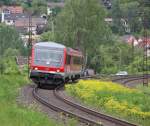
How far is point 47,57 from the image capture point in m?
38.2

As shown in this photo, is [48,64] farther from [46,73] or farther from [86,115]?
[86,115]

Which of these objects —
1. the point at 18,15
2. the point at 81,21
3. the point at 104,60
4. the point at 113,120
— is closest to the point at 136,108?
the point at 113,120

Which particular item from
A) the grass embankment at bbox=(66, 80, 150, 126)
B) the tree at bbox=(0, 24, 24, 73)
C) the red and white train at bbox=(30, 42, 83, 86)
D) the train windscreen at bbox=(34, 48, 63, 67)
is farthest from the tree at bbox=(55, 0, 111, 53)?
the grass embankment at bbox=(66, 80, 150, 126)

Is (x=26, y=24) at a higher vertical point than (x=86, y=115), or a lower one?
lower

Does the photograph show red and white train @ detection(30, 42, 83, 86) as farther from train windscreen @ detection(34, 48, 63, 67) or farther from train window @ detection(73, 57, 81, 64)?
train window @ detection(73, 57, 81, 64)

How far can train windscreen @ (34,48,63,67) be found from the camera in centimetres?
3806

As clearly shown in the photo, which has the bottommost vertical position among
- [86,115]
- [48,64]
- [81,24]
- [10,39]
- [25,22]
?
[10,39]

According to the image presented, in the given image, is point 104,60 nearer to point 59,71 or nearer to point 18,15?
point 59,71

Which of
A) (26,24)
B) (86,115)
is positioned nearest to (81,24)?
(86,115)

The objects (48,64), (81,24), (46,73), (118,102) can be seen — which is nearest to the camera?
(118,102)

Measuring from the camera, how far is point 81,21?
87.8m

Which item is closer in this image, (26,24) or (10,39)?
(10,39)

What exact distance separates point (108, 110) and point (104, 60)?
73.3 m

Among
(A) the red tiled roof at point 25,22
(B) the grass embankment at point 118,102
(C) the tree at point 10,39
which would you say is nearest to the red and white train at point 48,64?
(B) the grass embankment at point 118,102
